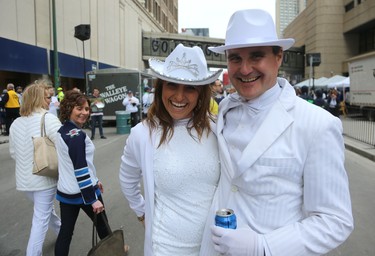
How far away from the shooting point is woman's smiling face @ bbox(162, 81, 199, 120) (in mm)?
2023

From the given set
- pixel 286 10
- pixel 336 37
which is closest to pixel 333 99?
pixel 336 37

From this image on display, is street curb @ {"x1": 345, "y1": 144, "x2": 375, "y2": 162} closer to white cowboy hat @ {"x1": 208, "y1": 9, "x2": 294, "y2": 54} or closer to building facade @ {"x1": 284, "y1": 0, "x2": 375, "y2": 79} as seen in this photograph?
white cowboy hat @ {"x1": 208, "y1": 9, "x2": 294, "y2": 54}

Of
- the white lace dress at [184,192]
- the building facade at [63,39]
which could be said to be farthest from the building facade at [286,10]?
the white lace dress at [184,192]

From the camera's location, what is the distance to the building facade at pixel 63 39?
49.8 ft

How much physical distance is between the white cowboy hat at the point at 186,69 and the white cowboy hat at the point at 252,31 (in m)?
0.38

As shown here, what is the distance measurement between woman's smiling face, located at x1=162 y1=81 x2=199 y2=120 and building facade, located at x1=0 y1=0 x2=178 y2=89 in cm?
1384

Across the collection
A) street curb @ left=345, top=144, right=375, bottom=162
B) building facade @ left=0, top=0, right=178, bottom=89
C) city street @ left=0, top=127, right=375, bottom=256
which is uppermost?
building facade @ left=0, top=0, right=178, bottom=89

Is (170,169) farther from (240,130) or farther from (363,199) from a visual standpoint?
(363,199)

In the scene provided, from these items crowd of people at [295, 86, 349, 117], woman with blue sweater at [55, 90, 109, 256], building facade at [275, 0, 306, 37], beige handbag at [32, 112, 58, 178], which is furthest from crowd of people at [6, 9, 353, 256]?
building facade at [275, 0, 306, 37]

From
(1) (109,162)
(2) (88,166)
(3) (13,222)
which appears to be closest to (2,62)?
(1) (109,162)

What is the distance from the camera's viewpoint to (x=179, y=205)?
197 centimetres

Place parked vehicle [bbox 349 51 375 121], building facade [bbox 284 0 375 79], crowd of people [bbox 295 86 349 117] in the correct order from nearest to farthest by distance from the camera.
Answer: parked vehicle [bbox 349 51 375 121]
crowd of people [bbox 295 86 349 117]
building facade [bbox 284 0 375 79]

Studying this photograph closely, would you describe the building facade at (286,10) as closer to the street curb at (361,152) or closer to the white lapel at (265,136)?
the street curb at (361,152)

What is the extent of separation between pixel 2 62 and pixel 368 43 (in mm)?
41238
